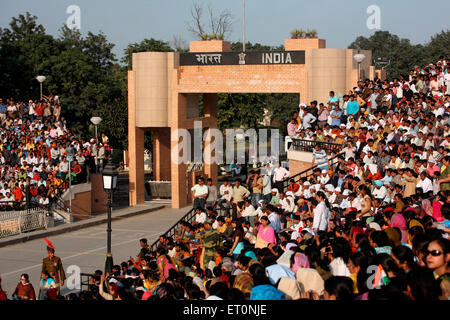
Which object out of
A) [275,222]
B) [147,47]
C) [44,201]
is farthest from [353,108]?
[147,47]

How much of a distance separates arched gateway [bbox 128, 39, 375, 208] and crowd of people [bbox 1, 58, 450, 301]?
192 inches

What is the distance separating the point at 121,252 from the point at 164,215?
364 inches

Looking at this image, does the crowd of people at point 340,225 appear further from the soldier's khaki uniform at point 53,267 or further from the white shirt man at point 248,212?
the soldier's khaki uniform at point 53,267

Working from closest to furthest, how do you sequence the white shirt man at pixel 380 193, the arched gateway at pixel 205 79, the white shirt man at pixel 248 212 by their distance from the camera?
1. the white shirt man at pixel 380 193
2. the white shirt man at pixel 248 212
3. the arched gateway at pixel 205 79

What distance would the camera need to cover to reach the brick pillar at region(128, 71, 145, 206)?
119 feet

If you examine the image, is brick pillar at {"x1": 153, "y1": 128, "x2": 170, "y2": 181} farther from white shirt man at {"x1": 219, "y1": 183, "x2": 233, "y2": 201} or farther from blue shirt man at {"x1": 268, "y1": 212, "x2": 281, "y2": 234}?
blue shirt man at {"x1": 268, "y1": 212, "x2": 281, "y2": 234}

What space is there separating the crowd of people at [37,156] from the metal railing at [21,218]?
0.11 meters

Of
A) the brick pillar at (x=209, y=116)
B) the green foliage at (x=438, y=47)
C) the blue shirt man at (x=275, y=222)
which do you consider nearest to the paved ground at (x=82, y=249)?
the blue shirt man at (x=275, y=222)

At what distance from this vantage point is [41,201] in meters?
28.9

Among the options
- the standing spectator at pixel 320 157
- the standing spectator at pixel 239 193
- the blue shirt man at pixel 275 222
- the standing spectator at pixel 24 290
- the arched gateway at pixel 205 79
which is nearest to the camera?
the standing spectator at pixel 24 290

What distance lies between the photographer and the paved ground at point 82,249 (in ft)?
70.8

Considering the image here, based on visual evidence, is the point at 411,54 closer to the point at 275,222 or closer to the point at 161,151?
the point at 161,151
